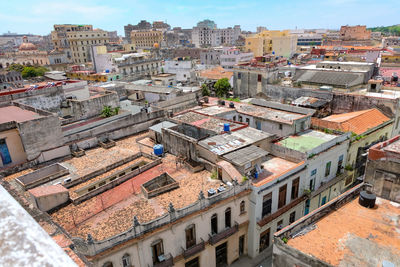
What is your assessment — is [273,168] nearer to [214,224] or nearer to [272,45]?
[214,224]

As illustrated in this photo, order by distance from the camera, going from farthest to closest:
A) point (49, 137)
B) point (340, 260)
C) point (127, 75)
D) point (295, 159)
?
point (127, 75) < point (49, 137) < point (295, 159) < point (340, 260)

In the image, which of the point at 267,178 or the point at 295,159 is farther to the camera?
the point at 295,159

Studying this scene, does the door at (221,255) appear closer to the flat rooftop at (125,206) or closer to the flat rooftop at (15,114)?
the flat rooftop at (125,206)

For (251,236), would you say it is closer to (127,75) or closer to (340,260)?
(340,260)

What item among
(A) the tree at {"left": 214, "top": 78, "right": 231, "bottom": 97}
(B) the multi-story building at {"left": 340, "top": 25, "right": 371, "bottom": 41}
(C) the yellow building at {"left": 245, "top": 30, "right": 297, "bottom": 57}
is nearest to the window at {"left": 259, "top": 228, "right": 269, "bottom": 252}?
(A) the tree at {"left": 214, "top": 78, "right": 231, "bottom": 97}

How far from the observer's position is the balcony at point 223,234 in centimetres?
1991

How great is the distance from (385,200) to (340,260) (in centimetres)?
769

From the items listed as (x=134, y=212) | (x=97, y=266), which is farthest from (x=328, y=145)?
(x=97, y=266)

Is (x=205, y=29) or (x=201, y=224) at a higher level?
(x=205, y=29)

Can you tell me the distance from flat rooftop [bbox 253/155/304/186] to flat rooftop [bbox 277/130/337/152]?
1725 millimetres

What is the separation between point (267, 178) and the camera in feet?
73.8

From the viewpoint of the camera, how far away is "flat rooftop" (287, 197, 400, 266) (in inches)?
555

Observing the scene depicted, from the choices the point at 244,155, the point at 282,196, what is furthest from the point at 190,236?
the point at 282,196

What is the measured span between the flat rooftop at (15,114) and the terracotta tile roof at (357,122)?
30.2 meters
